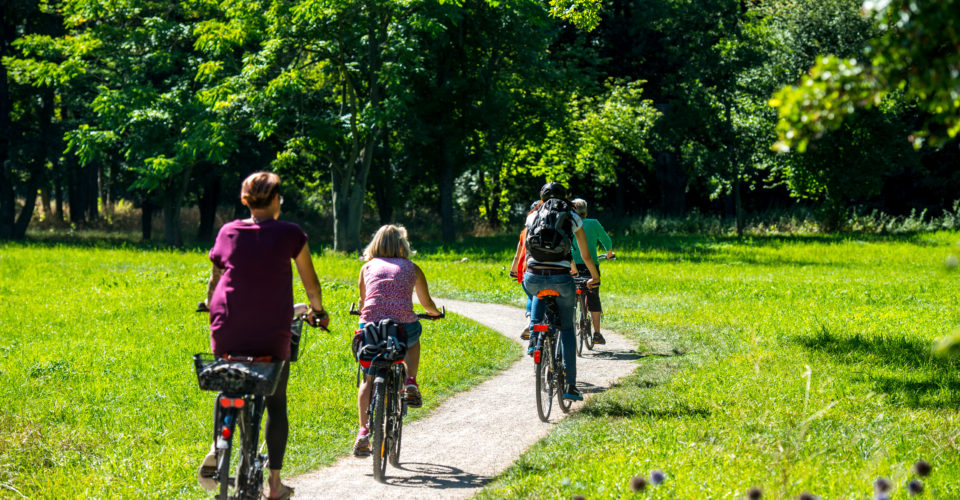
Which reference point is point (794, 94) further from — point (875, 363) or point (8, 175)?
point (8, 175)

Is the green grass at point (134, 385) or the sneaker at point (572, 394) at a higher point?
the sneaker at point (572, 394)

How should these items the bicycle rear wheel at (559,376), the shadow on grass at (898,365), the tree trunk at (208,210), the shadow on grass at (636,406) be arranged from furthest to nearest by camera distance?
1. the tree trunk at (208,210)
2. the shadow on grass at (898,365)
3. the bicycle rear wheel at (559,376)
4. the shadow on grass at (636,406)

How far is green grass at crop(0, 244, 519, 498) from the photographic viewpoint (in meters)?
6.88

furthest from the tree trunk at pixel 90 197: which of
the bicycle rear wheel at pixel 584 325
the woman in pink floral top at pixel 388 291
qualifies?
the woman in pink floral top at pixel 388 291

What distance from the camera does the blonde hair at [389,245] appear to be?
23.6ft

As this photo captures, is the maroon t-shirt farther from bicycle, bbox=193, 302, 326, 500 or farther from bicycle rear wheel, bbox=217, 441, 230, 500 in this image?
bicycle rear wheel, bbox=217, 441, 230, 500

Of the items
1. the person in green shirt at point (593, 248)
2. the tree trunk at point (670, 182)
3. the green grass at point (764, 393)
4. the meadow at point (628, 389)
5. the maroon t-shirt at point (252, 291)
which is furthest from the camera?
the tree trunk at point (670, 182)

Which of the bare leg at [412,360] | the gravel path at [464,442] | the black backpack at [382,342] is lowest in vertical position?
the gravel path at [464,442]

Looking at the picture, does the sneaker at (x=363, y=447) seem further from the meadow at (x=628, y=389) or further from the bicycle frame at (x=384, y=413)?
the meadow at (x=628, y=389)

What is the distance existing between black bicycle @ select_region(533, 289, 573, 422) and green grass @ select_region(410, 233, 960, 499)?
0.33 m

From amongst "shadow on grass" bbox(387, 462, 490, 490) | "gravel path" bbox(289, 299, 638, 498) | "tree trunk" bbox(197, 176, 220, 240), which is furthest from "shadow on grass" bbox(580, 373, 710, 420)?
"tree trunk" bbox(197, 176, 220, 240)

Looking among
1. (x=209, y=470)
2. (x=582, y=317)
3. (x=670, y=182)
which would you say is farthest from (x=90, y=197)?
(x=209, y=470)

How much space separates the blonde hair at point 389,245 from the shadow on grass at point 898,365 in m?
5.10

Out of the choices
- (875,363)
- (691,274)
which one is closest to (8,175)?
(691,274)
